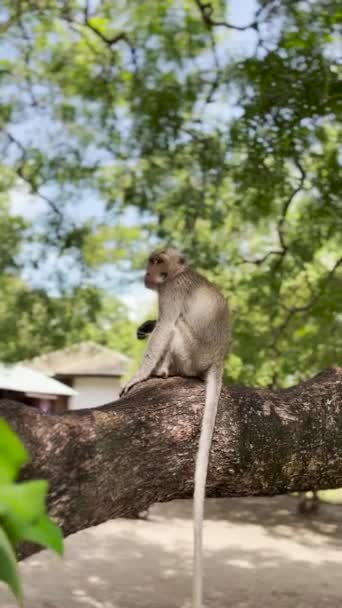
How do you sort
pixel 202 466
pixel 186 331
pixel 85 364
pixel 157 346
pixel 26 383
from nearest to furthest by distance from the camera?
pixel 202 466, pixel 157 346, pixel 186 331, pixel 26 383, pixel 85 364

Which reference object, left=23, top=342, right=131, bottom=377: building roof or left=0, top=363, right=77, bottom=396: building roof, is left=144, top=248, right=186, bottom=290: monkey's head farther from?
left=23, top=342, right=131, bottom=377: building roof

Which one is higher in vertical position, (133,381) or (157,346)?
(157,346)

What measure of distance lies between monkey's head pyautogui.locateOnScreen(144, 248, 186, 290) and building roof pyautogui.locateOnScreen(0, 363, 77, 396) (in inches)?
718

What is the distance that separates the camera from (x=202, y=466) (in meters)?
3.18

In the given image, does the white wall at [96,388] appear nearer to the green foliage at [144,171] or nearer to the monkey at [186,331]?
the green foliage at [144,171]

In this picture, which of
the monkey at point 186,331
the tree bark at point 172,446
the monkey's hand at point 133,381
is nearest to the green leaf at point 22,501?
the tree bark at point 172,446

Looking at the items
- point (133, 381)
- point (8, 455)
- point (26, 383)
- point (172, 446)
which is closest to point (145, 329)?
point (133, 381)

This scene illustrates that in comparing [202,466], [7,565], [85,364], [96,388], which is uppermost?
[7,565]

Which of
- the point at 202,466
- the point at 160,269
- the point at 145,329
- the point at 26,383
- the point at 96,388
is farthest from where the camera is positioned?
the point at 96,388

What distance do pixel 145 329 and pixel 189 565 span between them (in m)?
11.4

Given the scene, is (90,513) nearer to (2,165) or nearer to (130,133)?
(130,133)

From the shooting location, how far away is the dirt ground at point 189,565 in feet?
39.0

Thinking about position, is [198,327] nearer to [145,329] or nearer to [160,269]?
[145,329]

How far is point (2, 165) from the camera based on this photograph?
43.9 ft
